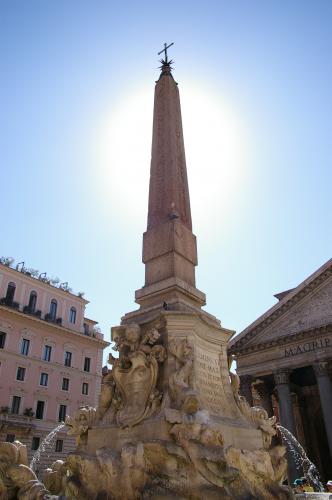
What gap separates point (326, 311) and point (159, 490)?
70.4 feet

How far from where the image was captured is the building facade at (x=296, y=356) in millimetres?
22578

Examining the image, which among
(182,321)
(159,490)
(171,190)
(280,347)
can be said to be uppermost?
(280,347)

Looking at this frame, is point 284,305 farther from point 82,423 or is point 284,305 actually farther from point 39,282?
point 82,423

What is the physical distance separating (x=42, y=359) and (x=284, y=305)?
15717 millimetres

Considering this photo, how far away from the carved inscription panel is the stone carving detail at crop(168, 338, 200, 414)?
148mm

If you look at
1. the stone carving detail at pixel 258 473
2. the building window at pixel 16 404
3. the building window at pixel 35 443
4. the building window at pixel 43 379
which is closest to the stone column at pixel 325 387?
the building window at pixel 35 443

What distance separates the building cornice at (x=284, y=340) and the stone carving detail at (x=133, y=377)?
19167mm

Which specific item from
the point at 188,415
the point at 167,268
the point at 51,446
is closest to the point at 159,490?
the point at 188,415

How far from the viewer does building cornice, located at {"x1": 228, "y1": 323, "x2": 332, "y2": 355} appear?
896 inches

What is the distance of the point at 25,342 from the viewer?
91.2ft

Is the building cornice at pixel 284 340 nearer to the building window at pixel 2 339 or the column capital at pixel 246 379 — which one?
the column capital at pixel 246 379

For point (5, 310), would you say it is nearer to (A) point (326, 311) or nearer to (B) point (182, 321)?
(A) point (326, 311)

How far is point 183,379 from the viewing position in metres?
5.08

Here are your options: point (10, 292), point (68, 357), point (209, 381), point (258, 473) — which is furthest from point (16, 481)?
point (68, 357)
